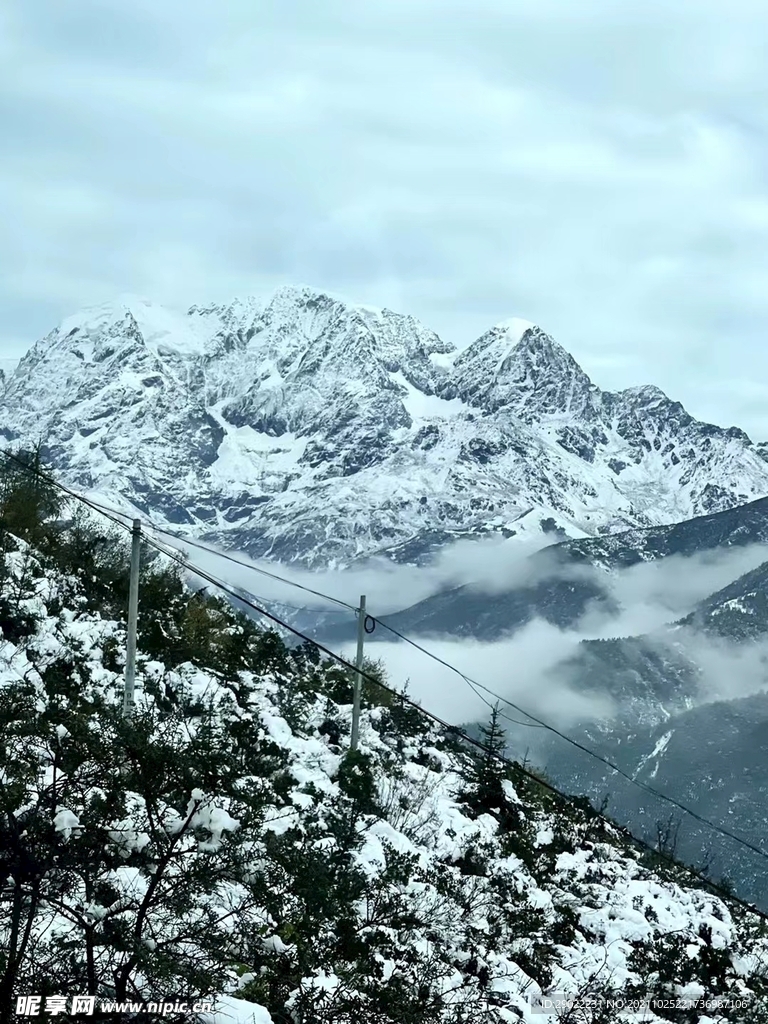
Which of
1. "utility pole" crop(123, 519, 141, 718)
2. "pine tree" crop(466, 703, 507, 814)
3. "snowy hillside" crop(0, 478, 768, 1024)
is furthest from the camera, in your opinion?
Answer: "pine tree" crop(466, 703, 507, 814)

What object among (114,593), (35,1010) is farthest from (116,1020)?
(114,593)

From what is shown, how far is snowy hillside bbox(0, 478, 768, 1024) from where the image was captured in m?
9.58

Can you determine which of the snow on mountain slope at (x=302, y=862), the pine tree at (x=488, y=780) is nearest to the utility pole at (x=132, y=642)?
the snow on mountain slope at (x=302, y=862)

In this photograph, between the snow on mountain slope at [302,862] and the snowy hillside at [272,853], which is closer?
the snowy hillside at [272,853]

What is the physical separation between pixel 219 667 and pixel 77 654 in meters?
5.54

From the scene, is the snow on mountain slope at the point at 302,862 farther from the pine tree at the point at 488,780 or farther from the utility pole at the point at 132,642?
the utility pole at the point at 132,642

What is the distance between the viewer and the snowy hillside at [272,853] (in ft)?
31.4

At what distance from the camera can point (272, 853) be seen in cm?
1320

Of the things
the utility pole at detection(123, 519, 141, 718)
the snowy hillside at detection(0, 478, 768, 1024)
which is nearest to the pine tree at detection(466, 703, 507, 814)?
the snowy hillside at detection(0, 478, 768, 1024)

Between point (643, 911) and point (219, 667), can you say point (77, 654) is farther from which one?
point (643, 911)

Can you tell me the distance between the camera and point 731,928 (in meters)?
21.2

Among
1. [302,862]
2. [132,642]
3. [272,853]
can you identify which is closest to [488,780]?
[132,642]

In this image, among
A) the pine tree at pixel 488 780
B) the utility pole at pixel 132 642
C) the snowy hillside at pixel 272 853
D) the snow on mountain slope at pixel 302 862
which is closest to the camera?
the snowy hillside at pixel 272 853

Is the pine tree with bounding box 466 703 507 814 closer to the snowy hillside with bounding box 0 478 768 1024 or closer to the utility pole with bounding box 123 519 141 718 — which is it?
the snowy hillside with bounding box 0 478 768 1024
